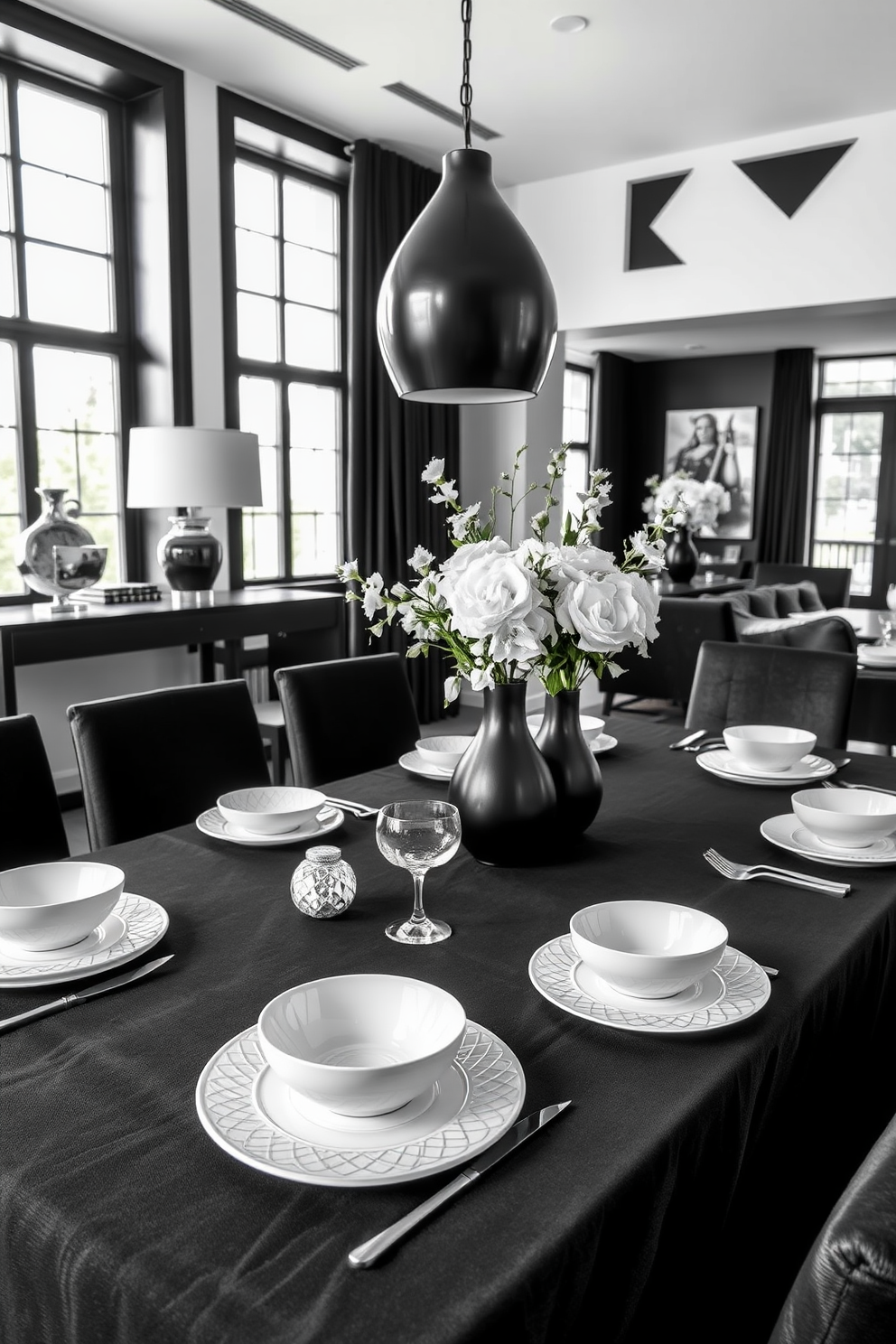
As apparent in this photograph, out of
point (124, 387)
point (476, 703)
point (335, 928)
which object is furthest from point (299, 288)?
point (335, 928)

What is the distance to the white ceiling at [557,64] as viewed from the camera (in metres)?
3.68

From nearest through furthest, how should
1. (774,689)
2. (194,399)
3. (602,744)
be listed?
1. (602,744)
2. (774,689)
3. (194,399)

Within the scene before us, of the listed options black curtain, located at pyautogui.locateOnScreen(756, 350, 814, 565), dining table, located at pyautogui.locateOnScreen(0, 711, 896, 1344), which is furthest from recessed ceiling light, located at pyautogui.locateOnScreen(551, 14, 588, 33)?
black curtain, located at pyautogui.locateOnScreen(756, 350, 814, 565)

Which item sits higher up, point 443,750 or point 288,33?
point 288,33

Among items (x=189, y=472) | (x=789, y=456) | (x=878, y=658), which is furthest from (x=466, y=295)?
(x=789, y=456)

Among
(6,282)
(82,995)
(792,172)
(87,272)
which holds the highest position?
(792,172)

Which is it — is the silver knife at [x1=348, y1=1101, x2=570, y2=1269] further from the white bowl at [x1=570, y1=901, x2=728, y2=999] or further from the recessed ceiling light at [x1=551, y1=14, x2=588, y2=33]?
the recessed ceiling light at [x1=551, y1=14, x2=588, y2=33]

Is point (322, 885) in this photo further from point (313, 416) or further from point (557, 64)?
point (313, 416)

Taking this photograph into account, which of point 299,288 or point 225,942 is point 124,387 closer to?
point 299,288

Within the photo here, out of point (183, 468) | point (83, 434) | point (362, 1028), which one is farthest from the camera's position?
point (83, 434)

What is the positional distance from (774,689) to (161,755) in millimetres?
1453

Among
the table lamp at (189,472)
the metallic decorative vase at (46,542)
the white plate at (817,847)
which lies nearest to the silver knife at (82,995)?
the white plate at (817,847)

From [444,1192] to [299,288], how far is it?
4942 millimetres

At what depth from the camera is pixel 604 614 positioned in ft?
4.42
